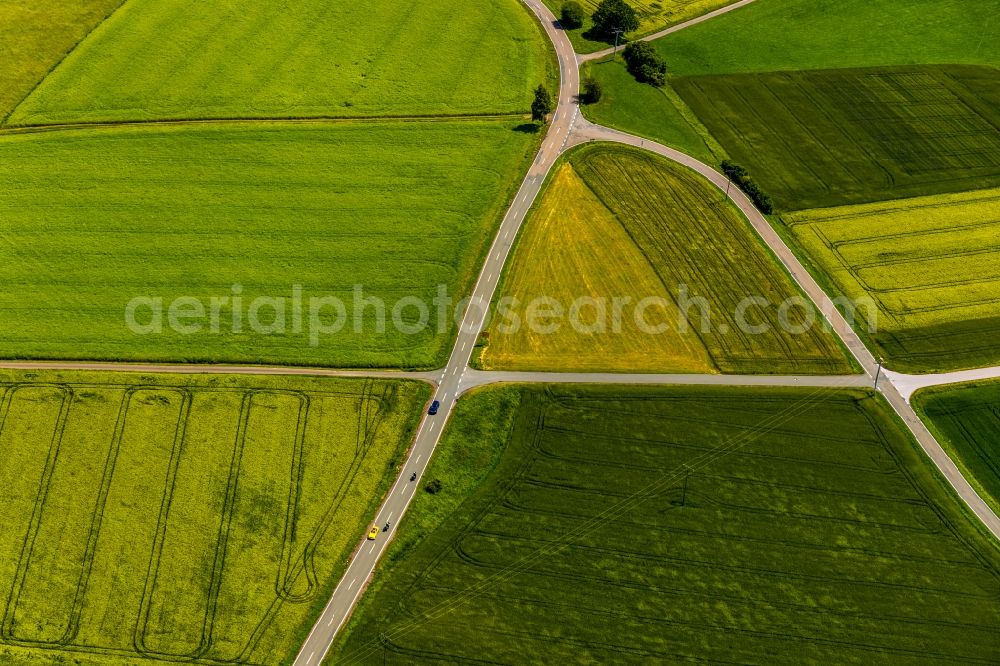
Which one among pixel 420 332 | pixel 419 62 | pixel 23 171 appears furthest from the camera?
pixel 419 62

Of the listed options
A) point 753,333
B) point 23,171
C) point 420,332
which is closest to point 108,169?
point 23,171

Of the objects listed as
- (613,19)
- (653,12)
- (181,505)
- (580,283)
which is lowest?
(181,505)

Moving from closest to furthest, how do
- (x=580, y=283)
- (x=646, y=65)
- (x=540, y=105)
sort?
1. (x=580, y=283)
2. (x=540, y=105)
3. (x=646, y=65)

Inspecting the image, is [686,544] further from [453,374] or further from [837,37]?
[837,37]

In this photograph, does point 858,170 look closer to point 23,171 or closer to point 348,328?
point 348,328

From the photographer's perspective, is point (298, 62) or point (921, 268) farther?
point (298, 62)

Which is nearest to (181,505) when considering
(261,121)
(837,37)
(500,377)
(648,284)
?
(500,377)
